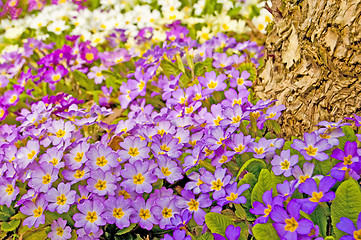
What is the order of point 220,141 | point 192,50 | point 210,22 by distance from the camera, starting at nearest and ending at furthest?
point 220,141 < point 192,50 < point 210,22

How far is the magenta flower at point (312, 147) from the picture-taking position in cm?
159

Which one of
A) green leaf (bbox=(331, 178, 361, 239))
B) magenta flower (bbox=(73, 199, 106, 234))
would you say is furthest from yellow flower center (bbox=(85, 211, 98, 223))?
green leaf (bbox=(331, 178, 361, 239))

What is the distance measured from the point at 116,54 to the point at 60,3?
1759 millimetres

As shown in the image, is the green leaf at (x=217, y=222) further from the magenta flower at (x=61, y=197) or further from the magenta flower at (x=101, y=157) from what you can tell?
the magenta flower at (x=61, y=197)

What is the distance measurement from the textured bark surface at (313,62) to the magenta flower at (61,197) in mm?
1092

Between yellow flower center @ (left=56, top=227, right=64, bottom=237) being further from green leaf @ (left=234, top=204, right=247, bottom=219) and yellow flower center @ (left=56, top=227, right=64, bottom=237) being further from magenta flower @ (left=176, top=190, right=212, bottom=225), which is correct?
green leaf @ (left=234, top=204, right=247, bottom=219)

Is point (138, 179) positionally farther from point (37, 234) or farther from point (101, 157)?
point (37, 234)

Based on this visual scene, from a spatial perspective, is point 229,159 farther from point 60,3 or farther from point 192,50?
point 60,3

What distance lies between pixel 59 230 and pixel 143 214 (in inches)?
15.1

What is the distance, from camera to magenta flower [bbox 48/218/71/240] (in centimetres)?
172

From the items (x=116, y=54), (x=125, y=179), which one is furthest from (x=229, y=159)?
(x=116, y=54)

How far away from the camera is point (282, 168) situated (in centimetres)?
161

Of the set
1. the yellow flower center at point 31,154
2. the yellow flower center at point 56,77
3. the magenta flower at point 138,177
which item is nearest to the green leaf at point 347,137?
the magenta flower at point 138,177

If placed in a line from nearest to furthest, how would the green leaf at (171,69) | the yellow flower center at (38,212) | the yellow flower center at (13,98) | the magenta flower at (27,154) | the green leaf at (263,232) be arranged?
the green leaf at (263,232) < the yellow flower center at (38,212) < the magenta flower at (27,154) < the green leaf at (171,69) < the yellow flower center at (13,98)
